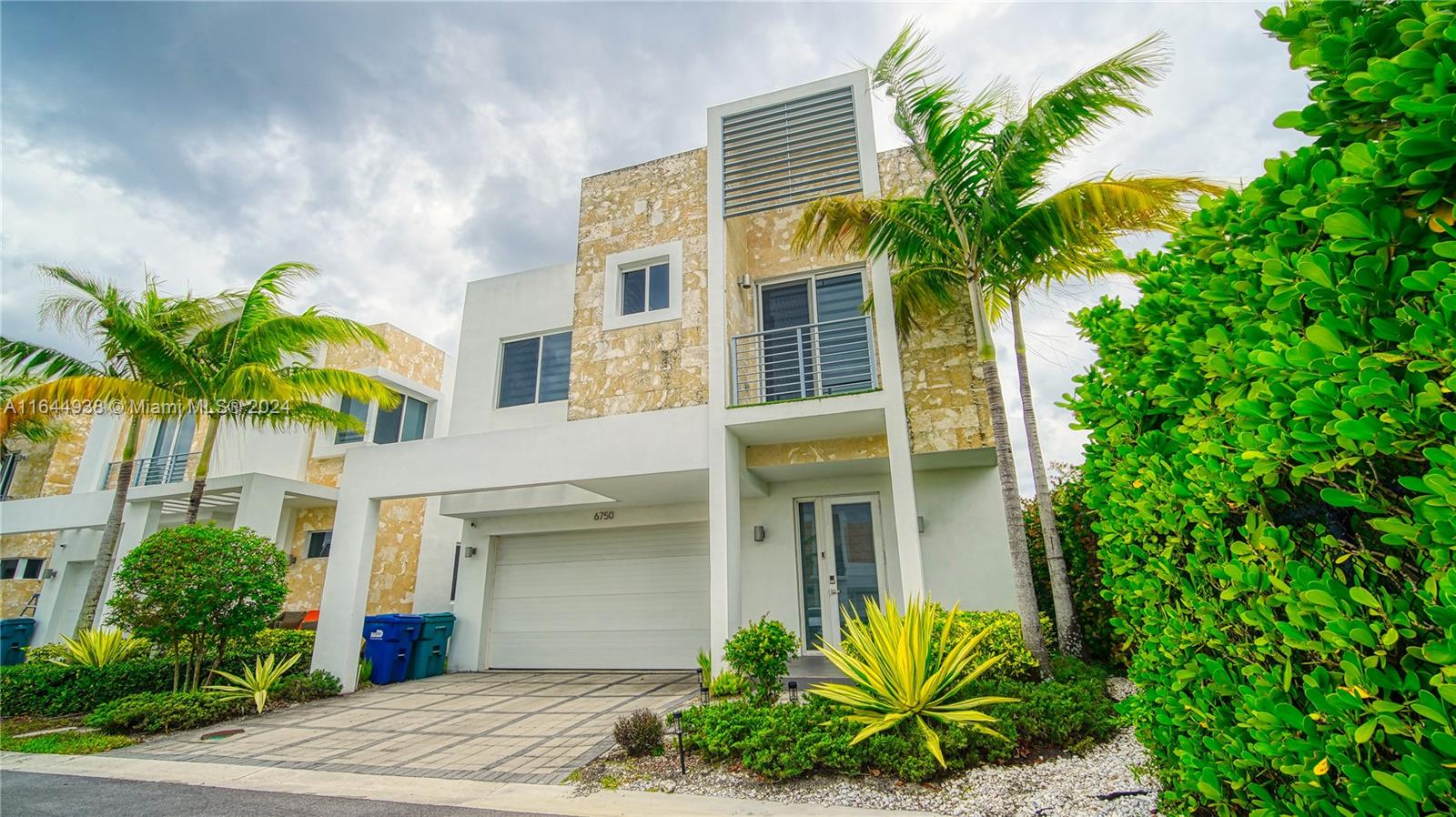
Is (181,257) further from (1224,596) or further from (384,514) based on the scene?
(1224,596)

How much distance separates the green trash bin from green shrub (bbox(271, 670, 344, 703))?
5.48 ft

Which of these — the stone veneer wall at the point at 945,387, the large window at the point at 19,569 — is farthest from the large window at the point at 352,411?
the stone veneer wall at the point at 945,387

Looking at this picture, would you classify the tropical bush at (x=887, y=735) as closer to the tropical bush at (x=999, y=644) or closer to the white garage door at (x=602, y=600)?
the tropical bush at (x=999, y=644)

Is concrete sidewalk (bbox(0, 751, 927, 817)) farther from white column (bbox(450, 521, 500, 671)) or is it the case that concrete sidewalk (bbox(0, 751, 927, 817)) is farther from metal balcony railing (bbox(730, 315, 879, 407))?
white column (bbox(450, 521, 500, 671))

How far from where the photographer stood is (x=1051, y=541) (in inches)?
302

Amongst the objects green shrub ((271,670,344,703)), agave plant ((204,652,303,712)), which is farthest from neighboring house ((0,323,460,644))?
green shrub ((271,670,344,703))

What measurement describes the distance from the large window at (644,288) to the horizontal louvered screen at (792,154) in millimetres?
2037

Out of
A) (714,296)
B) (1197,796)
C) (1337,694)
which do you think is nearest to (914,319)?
(714,296)

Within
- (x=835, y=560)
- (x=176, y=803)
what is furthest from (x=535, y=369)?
(x=176, y=803)

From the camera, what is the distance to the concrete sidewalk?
4281 mm

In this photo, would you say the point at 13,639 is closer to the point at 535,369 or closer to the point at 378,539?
the point at 378,539

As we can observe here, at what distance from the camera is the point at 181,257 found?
11773 mm

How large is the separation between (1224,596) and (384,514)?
53.7ft

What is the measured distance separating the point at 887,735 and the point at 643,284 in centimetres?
847
